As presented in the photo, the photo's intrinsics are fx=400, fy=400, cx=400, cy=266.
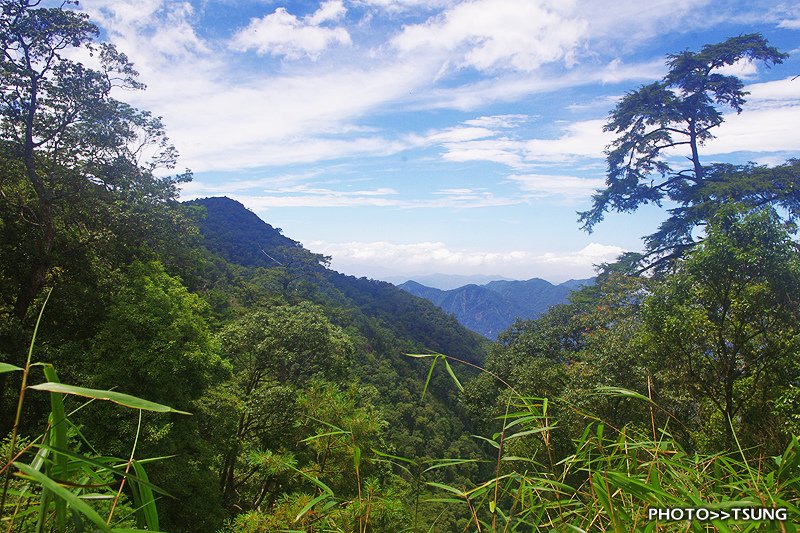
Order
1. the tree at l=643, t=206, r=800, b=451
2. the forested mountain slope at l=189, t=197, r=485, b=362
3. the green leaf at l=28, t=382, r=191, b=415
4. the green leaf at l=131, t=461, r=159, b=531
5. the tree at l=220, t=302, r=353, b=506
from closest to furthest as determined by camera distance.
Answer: the green leaf at l=28, t=382, r=191, b=415
the green leaf at l=131, t=461, r=159, b=531
the tree at l=643, t=206, r=800, b=451
the tree at l=220, t=302, r=353, b=506
the forested mountain slope at l=189, t=197, r=485, b=362

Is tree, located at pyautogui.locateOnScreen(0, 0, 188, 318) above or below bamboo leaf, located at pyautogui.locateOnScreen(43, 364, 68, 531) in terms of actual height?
above

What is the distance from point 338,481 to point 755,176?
18099 mm

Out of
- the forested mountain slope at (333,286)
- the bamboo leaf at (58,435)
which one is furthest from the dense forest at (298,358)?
the forested mountain slope at (333,286)

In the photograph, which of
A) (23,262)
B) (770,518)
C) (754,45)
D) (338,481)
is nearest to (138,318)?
(23,262)

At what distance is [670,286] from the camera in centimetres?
755

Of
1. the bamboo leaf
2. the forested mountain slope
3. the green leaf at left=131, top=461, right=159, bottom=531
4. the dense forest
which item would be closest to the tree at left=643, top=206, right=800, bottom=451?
the dense forest

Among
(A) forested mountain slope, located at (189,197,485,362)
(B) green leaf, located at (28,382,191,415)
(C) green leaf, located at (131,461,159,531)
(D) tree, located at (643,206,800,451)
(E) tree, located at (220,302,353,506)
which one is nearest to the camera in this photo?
(B) green leaf, located at (28,382,191,415)

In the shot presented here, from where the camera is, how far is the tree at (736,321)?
259 inches

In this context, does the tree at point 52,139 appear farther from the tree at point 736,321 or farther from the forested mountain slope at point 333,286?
the forested mountain slope at point 333,286

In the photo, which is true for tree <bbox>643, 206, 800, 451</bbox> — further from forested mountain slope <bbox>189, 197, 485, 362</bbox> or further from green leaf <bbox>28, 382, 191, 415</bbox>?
forested mountain slope <bbox>189, 197, 485, 362</bbox>

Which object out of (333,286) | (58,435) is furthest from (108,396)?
(333,286)

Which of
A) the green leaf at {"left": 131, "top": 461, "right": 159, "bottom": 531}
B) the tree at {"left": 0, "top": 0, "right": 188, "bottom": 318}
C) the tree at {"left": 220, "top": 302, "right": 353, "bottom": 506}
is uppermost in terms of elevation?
the tree at {"left": 0, "top": 0, "right": 188, "bottom": 318}

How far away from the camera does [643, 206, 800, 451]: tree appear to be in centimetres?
658

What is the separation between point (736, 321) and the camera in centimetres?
686
